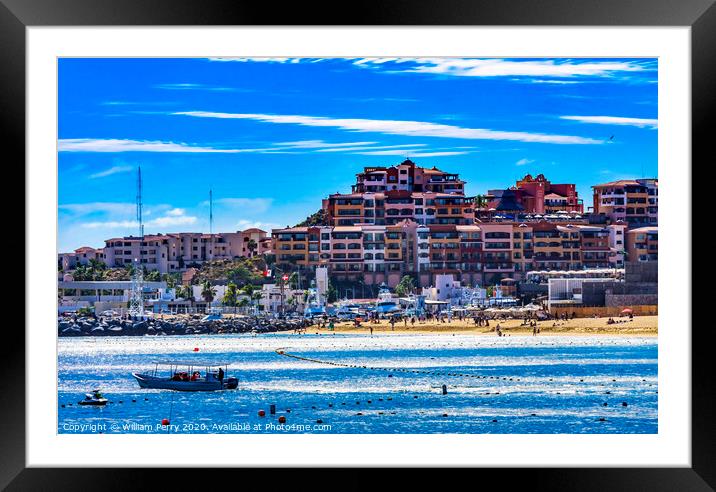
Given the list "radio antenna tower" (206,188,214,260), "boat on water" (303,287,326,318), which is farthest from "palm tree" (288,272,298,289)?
"radio antenna tower" (206,188,214,260)

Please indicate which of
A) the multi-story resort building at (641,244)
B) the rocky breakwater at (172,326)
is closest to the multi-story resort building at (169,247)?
the rocky breakwater at (172,326)

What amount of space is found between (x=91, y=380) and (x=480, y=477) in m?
15.8

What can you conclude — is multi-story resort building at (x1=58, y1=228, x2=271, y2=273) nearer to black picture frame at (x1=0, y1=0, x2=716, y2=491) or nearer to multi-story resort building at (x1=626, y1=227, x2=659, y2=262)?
multi-story resort building at (x1=626, y1=227, x2=659, y2=262)

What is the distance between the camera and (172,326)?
1062 inches

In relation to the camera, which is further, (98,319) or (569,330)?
(98,319)

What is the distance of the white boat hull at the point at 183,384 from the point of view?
13867 mm

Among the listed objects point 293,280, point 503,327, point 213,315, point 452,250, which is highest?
point 452,250

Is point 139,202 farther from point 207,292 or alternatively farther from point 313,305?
point 313,305

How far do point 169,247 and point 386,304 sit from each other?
5760 millimetres

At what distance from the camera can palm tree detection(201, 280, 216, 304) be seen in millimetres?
27703

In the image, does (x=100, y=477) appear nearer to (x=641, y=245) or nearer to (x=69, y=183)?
(x=69, y=183)
